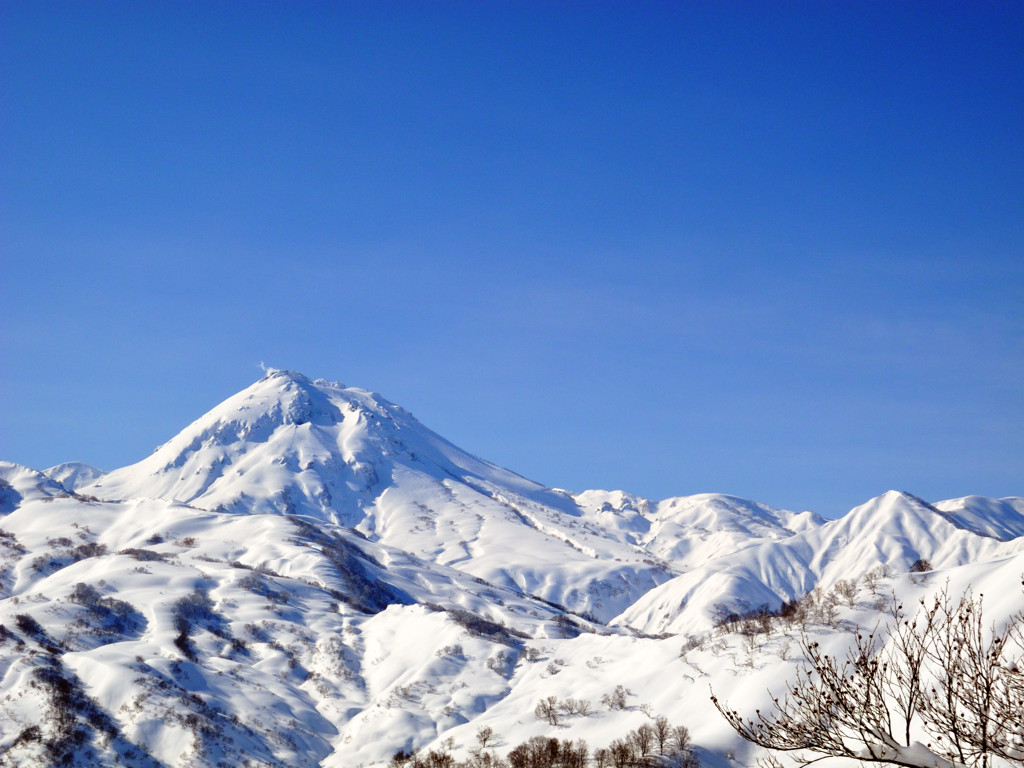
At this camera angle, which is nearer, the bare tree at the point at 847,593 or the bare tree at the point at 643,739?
the bare tree at the point at 643,739

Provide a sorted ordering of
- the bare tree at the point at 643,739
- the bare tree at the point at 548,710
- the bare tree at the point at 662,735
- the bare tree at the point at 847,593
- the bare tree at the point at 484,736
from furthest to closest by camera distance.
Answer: the bare tree at the point at 847,593
the bare tree at the point at 548,710
the bare tree at the point at 484,736
the bare tree at the point at 643,739
the bare tree at the point at 662,735

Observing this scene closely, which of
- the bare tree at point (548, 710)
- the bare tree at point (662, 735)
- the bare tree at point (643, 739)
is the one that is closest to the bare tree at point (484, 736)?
the bare tree at point (548, 710)

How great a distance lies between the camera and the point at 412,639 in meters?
142

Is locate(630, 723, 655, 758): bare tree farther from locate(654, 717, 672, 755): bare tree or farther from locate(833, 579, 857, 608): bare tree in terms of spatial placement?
locate(833, 579, 857, 608): bare tree

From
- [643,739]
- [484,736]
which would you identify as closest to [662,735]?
[643,739]

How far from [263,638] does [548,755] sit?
235ft

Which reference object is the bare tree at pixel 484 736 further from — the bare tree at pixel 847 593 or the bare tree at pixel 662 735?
the bare tree at pixel 847 593

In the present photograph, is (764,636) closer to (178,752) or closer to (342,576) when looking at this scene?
(178,752)

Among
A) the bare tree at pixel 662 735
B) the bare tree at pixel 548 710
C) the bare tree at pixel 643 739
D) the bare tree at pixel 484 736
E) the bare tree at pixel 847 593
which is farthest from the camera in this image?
the bare tree at pixel 847 593

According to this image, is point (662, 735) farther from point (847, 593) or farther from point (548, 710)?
point (847, 593)

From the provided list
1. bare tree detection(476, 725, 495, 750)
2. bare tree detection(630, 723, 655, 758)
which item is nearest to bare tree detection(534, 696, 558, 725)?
bare tree detection(476, 725, 495, 750)

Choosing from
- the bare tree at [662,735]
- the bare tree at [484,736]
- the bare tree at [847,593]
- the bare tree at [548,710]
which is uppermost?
the bare tree at [847,593]

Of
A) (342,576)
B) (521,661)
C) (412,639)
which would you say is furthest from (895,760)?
(342,576)

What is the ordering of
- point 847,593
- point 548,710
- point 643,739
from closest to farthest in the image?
point 643,739
point 548,710
point 847,593
